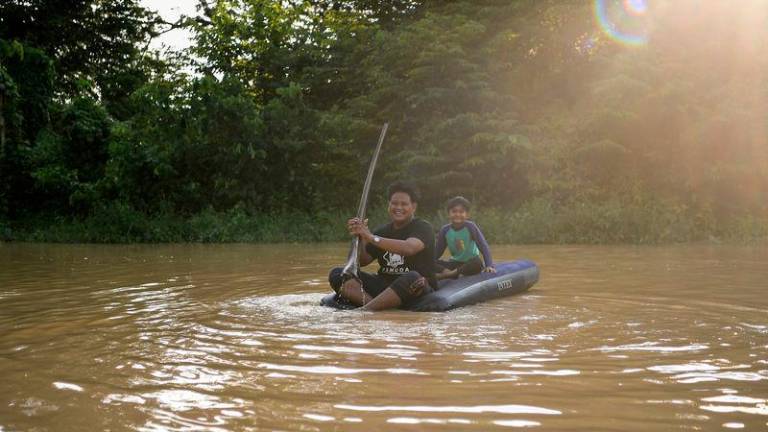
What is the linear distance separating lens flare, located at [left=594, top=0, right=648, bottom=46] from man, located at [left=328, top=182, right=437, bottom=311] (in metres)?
14.8

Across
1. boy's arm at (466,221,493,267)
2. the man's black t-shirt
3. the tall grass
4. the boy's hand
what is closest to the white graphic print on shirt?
the man's black t-shirt

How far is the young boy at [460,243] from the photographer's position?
8219 millimetres

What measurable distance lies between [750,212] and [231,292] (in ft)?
47.0

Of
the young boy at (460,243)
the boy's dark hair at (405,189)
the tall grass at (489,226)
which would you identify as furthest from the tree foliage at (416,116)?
the boy's dark hair at (405,189)

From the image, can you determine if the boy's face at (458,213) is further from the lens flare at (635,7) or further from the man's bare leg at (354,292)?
the lens flare at (635,7)

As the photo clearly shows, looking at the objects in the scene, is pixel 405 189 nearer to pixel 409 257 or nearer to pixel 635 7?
A: pixel 409 257

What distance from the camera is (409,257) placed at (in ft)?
22.3

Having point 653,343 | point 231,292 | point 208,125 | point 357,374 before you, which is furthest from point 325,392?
point 208,125

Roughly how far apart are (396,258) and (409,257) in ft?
0.41

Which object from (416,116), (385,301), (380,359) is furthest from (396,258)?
(416,116)

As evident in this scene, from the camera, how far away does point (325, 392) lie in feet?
12.1

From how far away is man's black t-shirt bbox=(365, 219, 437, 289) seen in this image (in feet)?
22.0

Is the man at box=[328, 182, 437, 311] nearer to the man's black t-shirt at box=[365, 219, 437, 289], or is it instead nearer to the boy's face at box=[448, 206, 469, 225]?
the man's black t-shirt at box=[365, 219, 437, 289]

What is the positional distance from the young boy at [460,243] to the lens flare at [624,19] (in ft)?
43.0
